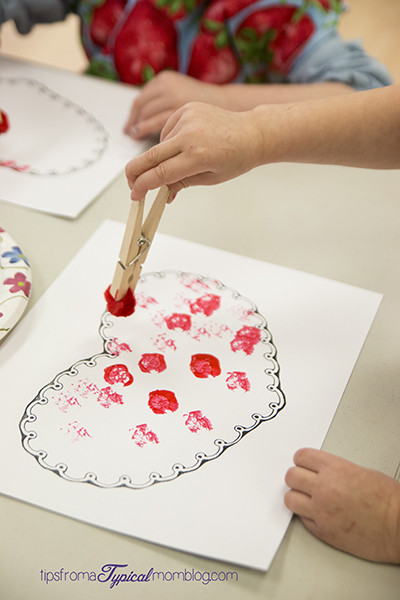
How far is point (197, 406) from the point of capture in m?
0.50

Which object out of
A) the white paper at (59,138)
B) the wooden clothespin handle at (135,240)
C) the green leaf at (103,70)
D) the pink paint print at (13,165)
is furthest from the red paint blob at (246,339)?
the green leaf at (103,70)

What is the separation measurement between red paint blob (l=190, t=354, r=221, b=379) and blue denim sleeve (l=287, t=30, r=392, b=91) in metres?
0.49

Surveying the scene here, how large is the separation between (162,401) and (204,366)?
0.17 feet

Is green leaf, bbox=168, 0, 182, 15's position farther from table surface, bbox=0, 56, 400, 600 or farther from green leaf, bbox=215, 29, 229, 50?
table surface, bbox=0, 56, 400, 600

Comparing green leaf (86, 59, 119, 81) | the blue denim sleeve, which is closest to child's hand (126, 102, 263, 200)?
the blue denim sleeve

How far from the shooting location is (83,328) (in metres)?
0.55

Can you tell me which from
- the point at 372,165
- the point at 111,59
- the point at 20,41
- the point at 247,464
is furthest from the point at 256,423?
the point at 20,41

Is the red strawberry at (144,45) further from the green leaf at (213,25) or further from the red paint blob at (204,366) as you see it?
the red paint blob at (204,366)

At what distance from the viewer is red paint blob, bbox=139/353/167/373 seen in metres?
0.53

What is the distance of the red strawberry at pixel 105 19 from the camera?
0.92 m

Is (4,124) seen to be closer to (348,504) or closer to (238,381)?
(238,381)

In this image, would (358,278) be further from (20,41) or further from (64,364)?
(20,41)

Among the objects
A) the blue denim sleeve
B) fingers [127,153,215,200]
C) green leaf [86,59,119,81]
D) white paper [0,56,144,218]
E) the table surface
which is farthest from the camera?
green leaf [86,59,119,81]

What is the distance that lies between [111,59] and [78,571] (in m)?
0.77
